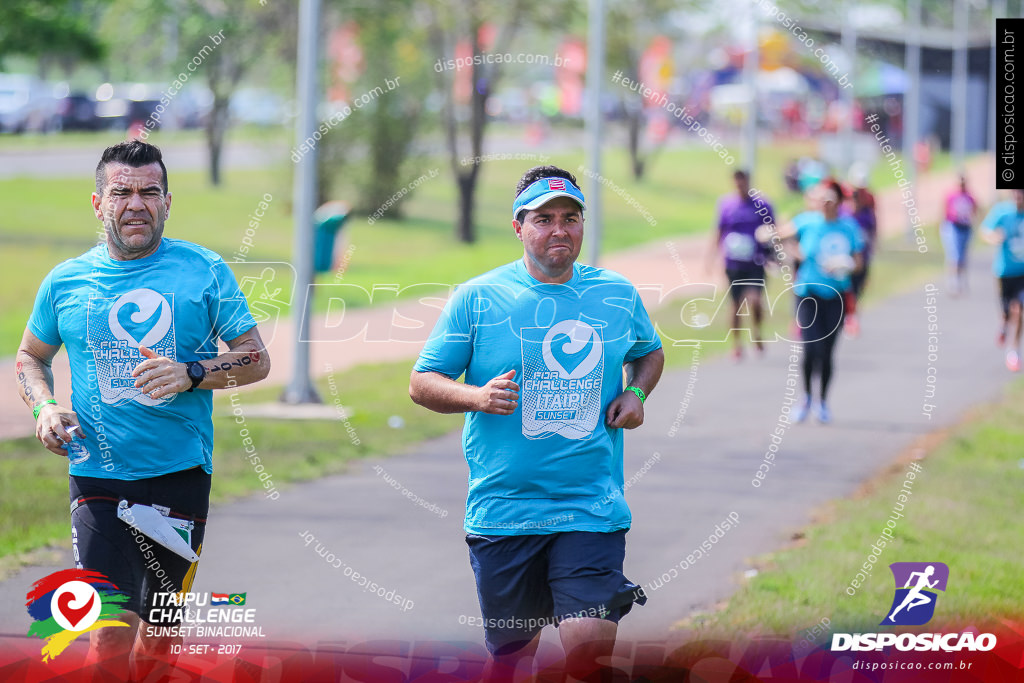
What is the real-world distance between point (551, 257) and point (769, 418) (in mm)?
7841

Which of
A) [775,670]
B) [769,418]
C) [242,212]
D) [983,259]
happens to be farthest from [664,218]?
[775,670]

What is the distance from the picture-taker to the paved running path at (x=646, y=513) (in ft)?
20.1

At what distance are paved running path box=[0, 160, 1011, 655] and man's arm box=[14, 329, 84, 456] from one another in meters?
1.44

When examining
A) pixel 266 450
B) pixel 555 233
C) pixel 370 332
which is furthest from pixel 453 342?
pixel 370 332

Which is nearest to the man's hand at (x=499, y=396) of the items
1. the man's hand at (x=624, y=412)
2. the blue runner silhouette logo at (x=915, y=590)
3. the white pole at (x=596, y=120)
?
the man's hand at (x=624, y=412)

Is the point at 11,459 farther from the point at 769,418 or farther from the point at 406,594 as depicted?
the point at 769,418

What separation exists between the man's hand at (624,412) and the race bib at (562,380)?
41 millimetres

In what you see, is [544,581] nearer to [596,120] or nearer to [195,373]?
[195,373]

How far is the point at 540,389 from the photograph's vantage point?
417 centimetres

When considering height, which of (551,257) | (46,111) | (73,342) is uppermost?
(46,111)

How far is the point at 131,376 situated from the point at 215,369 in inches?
10.4

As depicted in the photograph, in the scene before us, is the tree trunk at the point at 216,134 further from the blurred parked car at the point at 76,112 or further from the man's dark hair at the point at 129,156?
the man's dark hair at the point at 129,156

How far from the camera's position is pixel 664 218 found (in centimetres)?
3180

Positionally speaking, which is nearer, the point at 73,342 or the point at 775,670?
the point at 73,342
